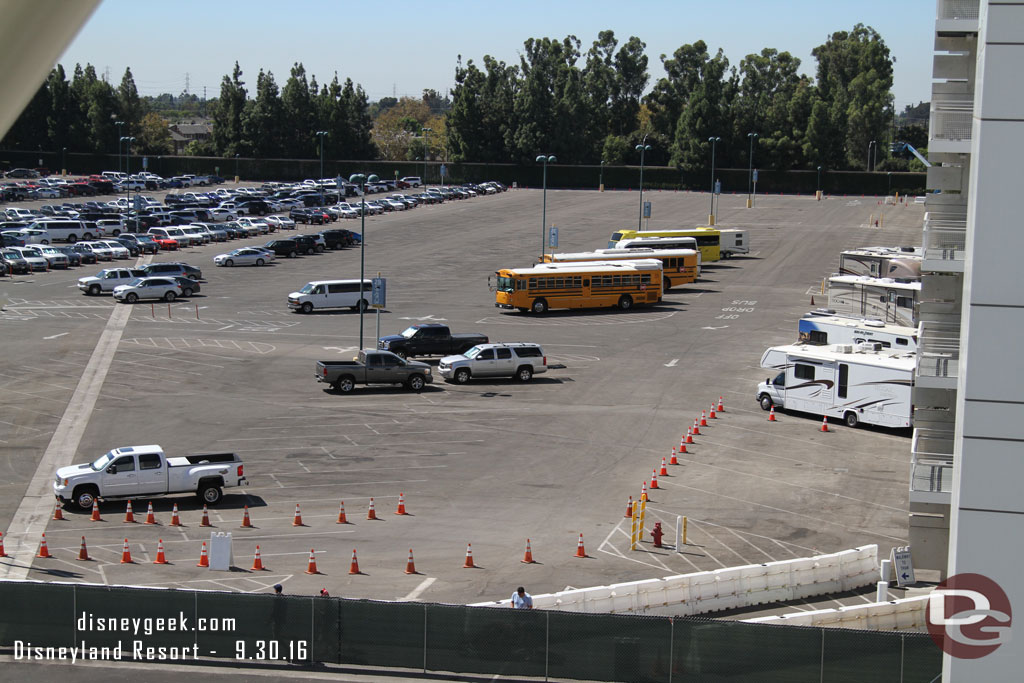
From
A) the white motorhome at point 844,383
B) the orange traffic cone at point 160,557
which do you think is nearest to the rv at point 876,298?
the white motorhome at point 844,383

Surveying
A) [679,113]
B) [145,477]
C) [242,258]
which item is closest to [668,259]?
[242,258]

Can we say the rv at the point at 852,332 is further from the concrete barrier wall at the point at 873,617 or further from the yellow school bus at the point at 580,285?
the concrete barrier wall at the point at 873,617

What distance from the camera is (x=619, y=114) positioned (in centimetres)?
16588

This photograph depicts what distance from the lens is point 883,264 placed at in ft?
187

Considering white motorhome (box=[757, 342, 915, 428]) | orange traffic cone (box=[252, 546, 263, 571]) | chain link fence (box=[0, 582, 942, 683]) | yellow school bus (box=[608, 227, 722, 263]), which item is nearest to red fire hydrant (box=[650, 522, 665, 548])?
chain link fence (box=[0, 582, 942, 683])

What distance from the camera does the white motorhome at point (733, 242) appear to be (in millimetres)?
78188

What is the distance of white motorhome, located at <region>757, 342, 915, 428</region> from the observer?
34188 mm

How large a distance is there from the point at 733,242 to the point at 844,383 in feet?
146

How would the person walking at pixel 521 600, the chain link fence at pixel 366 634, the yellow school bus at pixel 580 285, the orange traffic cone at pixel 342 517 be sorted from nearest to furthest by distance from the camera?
1. the chain link fence at pixel 366 634
2. the person walking at pixel 521 600
3. the orange traffic cone at pixel 342 517
4. the yellow school bus at pixel 580 285

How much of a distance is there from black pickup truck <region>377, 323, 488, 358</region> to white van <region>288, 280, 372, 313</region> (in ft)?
35.4

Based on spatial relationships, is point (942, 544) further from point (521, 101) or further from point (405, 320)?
point (521, 101)

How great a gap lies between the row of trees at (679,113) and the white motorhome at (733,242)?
59495mm

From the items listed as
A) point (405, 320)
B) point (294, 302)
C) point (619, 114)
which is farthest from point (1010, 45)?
point (619, 114)

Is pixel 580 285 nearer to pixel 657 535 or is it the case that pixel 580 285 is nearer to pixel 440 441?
pixel 440 441
